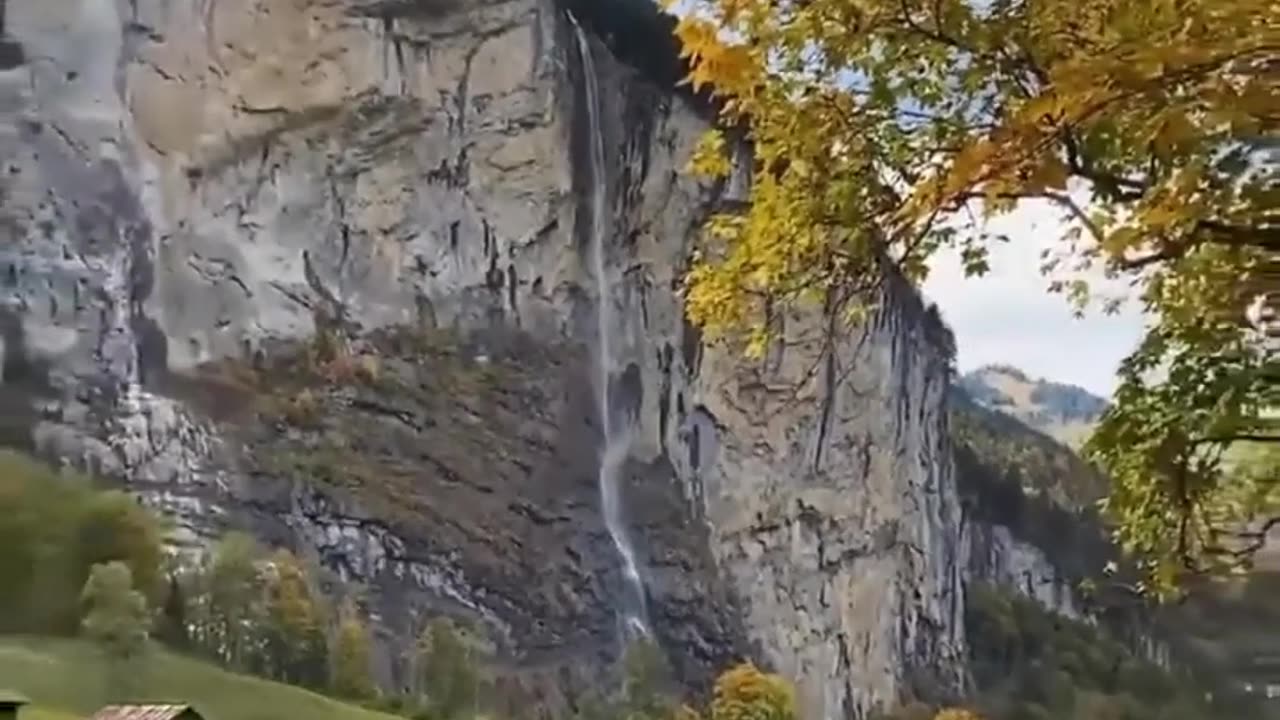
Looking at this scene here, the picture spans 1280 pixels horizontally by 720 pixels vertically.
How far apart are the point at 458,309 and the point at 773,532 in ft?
7.23

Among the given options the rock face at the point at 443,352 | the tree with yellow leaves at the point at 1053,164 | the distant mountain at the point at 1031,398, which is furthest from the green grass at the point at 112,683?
the tree with yellow leaves at the point at 1053,164

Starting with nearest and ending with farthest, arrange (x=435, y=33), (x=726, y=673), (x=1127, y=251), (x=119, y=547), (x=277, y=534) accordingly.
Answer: (x=1127, y=251) < (x=119, y=547) < (x=277, y=534) < (x=726, y=673) < (x=435, y=33)

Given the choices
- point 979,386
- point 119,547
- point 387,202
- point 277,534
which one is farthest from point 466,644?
point 979,386

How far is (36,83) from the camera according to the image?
8.08 meters

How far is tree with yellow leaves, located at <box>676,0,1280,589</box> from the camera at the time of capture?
1.84 m

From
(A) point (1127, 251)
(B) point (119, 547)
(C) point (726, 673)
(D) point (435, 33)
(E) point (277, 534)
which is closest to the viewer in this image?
(A) point (1127, 251)

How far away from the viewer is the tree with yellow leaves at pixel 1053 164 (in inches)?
72.3

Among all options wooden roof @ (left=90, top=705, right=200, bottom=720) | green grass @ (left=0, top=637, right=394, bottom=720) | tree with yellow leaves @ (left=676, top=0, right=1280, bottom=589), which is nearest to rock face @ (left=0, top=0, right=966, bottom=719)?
green grass @ (left=0, top=637, right=394, bottom=720)

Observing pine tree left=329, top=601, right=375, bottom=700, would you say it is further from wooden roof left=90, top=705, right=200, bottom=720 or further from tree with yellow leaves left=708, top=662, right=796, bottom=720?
tree with yellow leaves left=708, top=662, right=796, bottom=720

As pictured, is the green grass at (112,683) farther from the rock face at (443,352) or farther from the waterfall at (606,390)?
the waterfall at (606,390)

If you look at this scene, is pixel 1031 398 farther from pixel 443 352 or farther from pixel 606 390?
pixel 443 352

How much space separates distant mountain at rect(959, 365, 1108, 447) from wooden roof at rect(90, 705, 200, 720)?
402 centimetres

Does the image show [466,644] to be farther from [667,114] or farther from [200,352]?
[667,114]

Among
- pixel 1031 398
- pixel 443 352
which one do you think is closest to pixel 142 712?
pixel 443 352
